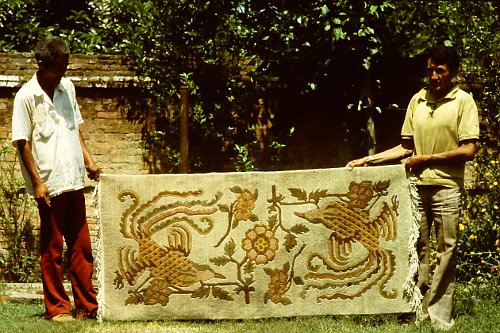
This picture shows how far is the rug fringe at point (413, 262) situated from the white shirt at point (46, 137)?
8.03ft

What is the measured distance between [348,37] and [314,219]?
285cm

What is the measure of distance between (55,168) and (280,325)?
197cm

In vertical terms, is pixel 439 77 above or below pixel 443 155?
above

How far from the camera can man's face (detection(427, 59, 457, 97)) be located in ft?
17.0

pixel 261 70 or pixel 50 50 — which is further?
pixel 261 70

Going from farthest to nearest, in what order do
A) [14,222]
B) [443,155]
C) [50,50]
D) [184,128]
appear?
[14,222] < [184,128] < [50,50] < [443,155]

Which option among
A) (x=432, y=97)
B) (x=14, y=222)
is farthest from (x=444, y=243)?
(x=14, y=222)

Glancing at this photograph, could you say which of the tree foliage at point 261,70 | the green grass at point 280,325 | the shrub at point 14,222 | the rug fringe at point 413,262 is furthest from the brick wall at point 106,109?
the rug fringe at point 413,262

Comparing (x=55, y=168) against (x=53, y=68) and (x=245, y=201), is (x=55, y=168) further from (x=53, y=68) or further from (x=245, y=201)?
(x=245, y=201)

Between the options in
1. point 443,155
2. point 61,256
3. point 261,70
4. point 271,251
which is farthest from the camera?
point 261,70

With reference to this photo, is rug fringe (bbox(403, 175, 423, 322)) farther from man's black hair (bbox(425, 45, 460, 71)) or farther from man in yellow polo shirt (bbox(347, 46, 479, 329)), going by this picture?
man's black hair (bbox(425, 45, 460, 71))

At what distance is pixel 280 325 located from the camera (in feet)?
17.1

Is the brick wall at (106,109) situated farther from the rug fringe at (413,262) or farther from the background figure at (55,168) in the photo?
the rug fringe at (413,262)

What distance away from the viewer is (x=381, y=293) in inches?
212
